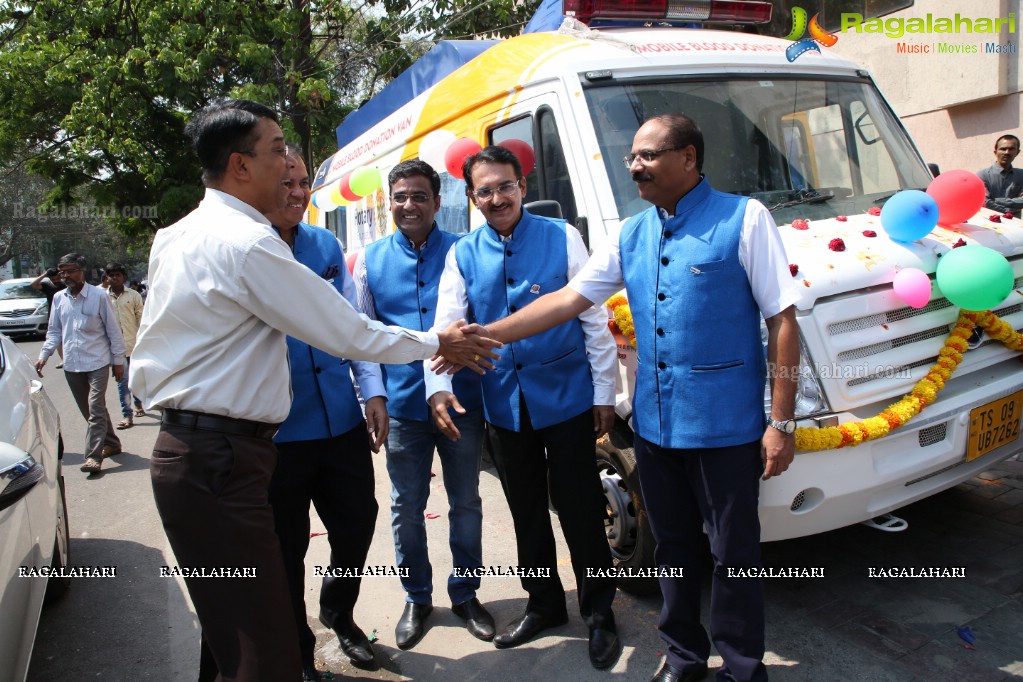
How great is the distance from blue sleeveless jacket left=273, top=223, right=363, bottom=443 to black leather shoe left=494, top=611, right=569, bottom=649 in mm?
1128

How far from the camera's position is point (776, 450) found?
2525 mm

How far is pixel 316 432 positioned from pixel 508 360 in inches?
31.6

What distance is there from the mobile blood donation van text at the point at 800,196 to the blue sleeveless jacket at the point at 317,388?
98cm

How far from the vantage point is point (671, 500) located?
9.16ft

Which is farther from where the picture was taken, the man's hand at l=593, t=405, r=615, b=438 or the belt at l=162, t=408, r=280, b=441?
the man's hand at l=593, t=405, r=615, b=438

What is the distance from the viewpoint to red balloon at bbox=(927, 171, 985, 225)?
3238 millimetres

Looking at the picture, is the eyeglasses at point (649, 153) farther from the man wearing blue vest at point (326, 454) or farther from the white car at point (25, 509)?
the white car at point (25, 509)

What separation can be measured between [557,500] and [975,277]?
1796 millimetres

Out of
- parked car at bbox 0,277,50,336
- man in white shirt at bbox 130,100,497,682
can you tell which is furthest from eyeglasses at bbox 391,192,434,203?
parked car at bbox 0,277,50,336

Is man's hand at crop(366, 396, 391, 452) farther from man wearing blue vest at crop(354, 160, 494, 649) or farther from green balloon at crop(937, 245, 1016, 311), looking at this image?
green balloon at crop(937, 245, 1016, 311)

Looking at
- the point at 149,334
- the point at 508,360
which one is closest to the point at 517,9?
the point at 508,360

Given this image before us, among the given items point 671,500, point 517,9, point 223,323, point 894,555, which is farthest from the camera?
point 517,9

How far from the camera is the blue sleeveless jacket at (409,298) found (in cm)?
335

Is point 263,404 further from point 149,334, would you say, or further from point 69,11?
point 69,11
